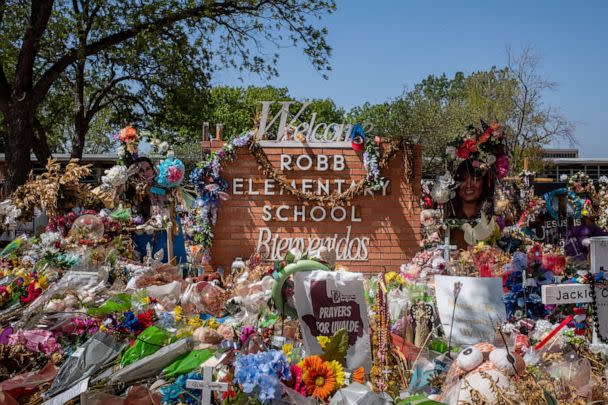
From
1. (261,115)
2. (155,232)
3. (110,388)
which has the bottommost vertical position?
(110,388)

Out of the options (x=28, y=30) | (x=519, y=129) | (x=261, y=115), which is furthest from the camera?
(x=519, y=129)

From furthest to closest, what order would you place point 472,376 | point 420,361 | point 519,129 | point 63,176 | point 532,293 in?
point 519,129, point 63,176, point 532,293, point 420,361, point 472,376

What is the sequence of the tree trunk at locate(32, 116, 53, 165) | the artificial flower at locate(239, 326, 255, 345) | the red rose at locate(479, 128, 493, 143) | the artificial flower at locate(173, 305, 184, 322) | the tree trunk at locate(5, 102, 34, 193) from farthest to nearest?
the tree trunk at locate(32, 116, 53, 165)
the tree trunk at locate(5, 102, 34, 193)
the red rose at locate(479, 128, 493, 143)
the artificial flower at locate(173, 305, 184, 322)
the artificial flower at locate(239, 326, 255, 345)

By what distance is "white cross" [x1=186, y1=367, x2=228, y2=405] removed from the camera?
381 cm

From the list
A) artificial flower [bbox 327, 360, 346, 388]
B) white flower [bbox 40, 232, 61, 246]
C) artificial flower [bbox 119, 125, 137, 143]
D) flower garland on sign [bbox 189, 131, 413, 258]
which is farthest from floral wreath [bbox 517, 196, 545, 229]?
artificial flower [bbox 327, 360, 346, 388]

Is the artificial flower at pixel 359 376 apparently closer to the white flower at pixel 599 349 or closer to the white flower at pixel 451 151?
the white flower at pixel 599 349

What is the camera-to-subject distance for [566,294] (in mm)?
5086

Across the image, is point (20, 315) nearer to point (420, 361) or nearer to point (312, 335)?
point (312, 335)

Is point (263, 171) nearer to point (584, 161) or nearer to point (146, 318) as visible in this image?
point (146, 318)

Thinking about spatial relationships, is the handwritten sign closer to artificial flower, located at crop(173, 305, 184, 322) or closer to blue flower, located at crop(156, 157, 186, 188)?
artificial flower, located at crop(173, 305, 184, 322)

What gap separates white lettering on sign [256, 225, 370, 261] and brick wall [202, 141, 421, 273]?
0.23 ft

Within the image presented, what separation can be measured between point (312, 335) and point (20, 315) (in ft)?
9.17

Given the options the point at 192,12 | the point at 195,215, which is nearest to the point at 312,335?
the point at 195,215

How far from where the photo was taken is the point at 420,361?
15.3 ft
